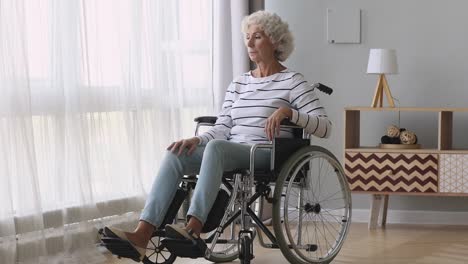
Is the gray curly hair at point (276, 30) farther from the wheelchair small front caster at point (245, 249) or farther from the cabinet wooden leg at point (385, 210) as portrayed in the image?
the cabinet wooden leg at point (385, 210)

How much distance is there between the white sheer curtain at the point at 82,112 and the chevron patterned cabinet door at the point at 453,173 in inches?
53.8

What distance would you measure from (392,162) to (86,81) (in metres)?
1.74

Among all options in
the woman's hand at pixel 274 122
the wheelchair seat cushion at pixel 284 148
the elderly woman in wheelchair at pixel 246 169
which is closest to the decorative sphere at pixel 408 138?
the elderly woman in wheelchair at pixel 246 169

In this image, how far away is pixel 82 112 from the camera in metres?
3.61

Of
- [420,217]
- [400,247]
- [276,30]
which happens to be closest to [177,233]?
[276,30]

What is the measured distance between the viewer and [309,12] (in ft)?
16.1

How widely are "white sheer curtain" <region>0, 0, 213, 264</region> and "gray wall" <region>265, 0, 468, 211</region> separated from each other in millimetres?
847

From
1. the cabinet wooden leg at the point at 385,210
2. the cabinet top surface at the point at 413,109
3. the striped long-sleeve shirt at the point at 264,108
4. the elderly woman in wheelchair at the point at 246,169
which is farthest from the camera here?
the cabinet wooden leg at the point at 385,210

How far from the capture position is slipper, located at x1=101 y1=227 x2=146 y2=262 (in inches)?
115

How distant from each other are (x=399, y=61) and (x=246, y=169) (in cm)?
193

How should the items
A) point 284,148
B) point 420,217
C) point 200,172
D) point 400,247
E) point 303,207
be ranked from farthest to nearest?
point 420,217 < point 400,247 < point 303,207 < point 284,148 < point 200,172

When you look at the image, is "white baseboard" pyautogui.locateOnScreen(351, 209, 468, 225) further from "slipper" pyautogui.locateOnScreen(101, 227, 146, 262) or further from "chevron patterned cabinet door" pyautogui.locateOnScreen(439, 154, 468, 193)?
"slipper" pyautogui.locateOnScreen(101, 227, 146, 262)

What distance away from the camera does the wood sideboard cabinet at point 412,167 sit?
441cm

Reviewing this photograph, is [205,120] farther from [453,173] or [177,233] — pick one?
[453,173]
